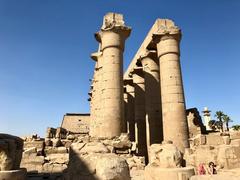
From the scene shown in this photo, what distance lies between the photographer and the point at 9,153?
531 cm

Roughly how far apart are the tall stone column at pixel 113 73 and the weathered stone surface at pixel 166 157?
560cm

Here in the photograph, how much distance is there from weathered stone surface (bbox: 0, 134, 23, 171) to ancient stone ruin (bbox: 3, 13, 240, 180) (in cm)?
2

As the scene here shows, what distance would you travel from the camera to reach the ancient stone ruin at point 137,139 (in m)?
4.17

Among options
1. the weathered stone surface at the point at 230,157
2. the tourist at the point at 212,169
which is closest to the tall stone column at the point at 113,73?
the tourist at the point at 212,169

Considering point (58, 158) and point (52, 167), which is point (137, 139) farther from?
point (52, 167)

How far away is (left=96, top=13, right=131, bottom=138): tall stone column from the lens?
1188 centimetres

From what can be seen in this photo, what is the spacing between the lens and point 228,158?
8.10m

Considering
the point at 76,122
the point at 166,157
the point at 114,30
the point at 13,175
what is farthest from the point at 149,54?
the point at 76,122

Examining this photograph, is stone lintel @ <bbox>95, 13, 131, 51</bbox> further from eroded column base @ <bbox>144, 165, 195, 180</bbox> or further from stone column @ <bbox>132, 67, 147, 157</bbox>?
eroded column base @ <bbox>144, 165, 195, 180</bbox>

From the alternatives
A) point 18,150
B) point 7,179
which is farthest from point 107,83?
Result: point 7,179

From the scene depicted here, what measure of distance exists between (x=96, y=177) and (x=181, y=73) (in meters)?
11.0

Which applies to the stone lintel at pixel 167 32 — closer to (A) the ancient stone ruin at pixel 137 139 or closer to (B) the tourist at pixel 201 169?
(A) the ancient stone ruin at pixel 137 139

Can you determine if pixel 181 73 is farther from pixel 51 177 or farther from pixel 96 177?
pixel 96 177

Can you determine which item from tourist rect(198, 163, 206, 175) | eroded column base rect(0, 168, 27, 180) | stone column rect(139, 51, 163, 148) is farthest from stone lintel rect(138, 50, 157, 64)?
eroded column base rect(0, 168, 27, 180)
